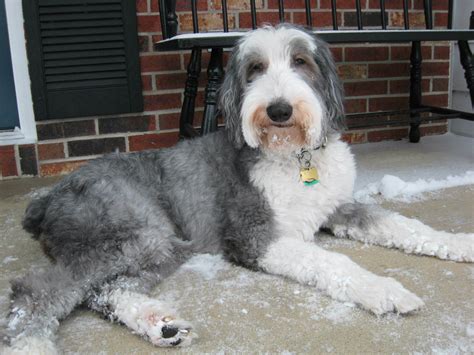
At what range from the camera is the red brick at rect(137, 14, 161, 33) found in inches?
157

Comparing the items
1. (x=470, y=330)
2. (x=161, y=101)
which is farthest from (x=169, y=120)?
(x=470, y=330)

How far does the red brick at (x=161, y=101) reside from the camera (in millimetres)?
4148

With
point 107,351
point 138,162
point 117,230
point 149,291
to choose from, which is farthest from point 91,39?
point 107,351

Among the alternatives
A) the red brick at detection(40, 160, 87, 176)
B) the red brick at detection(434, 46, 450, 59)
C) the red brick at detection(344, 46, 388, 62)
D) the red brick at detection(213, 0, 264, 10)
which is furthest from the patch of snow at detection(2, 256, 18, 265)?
the red brick at detection(434, 46, 450, 59)

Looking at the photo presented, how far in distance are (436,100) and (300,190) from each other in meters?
3.16

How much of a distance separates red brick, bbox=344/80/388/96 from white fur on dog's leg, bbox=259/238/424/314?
271cm

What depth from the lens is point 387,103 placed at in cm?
482

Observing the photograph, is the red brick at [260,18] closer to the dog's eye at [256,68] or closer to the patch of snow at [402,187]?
the patch of snow at [402,187]

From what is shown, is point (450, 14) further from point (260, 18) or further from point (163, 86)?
point (163, 86)

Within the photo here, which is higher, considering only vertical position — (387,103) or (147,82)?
(147,82)

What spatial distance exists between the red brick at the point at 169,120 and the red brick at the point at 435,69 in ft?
7.94

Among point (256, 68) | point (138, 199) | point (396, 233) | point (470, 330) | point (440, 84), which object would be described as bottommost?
point (470, 330)

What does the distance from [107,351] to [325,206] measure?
49.0 inches

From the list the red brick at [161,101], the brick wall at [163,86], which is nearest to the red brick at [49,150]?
the brick wall at [163,86]
